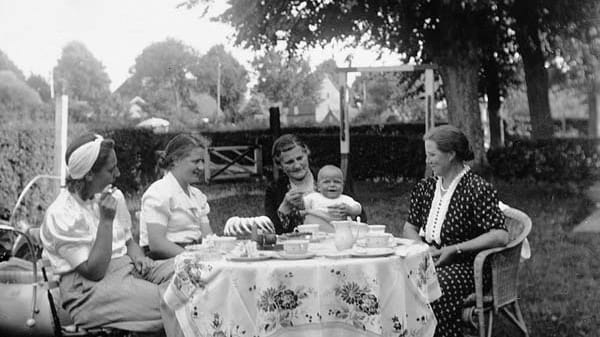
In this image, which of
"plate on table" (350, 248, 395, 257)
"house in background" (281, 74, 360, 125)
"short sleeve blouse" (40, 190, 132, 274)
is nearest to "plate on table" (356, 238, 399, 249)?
"plate on table" (350, 248, 395, 257)

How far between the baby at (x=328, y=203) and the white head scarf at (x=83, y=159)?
146cm

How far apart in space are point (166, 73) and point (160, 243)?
5675 cm

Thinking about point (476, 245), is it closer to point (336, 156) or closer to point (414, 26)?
point (414, 26)

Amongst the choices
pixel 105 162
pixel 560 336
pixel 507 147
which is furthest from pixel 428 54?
pixel 105 162

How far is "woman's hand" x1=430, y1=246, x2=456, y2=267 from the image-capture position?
4.55 meters

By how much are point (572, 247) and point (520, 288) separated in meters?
2.50

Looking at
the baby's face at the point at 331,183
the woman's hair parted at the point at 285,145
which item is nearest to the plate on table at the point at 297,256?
the baby's face at the point at 331,183

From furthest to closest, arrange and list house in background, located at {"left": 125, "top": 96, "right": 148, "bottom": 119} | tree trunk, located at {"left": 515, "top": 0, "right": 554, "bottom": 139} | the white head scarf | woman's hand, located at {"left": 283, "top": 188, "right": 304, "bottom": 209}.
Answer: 1. house in background, located at {"left": 125, "top": 96, "right": 148, "bottom": 119}
2. tree trunk, located at {"left": 515, "top": 0, "right": 554, "bottom": 139}
3. woman's hand, located at {"left": 283, "top": 188, "right": 304, "bottom": 209}
4. the white head scarf

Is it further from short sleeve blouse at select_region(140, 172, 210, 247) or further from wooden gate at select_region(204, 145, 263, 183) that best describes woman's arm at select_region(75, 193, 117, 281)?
wooden gate at select_region(204, 145, 263, 183)

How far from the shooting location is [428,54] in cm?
1741

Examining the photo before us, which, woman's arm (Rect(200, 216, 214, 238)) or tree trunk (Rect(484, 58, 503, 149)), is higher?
tree trunk (Rect(484, 58, 503, 149))

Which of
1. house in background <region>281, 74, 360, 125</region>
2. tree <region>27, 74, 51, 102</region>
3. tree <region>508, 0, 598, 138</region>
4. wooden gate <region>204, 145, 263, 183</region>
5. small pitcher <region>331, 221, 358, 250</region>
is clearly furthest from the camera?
house in background <region>281, 74, 360, 125</region>

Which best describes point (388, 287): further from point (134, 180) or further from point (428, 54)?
point (428, 54)

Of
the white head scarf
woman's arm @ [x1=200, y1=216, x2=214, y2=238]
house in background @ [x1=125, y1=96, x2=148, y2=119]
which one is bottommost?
woman's arm @ [x1=200, y1=216, x2=214, y2=238]
